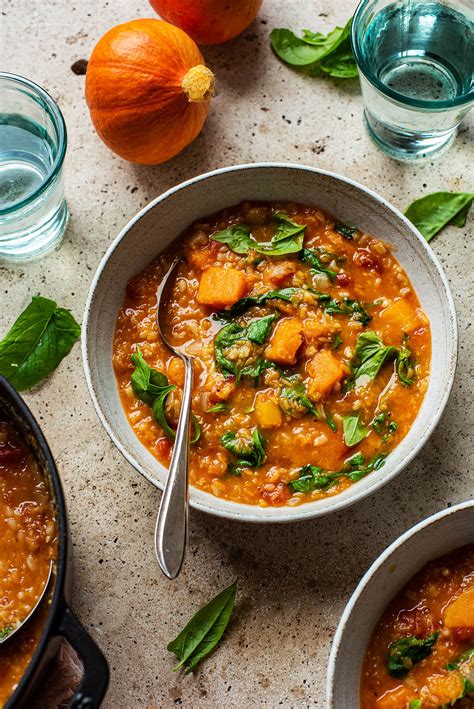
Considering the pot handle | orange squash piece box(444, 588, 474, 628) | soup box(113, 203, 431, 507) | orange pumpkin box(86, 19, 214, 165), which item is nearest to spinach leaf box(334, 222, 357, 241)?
soup box(113, 203, 431, 507)

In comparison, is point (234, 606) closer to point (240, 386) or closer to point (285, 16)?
point (240, 386)

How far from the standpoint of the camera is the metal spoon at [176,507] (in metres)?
3.04

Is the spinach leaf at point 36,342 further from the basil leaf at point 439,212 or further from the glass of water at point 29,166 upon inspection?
the basil leaf at point 439,212

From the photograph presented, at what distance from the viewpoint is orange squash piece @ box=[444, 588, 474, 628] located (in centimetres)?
312

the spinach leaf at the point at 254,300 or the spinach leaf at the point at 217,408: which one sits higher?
the spinach leaf at the point at 254,300

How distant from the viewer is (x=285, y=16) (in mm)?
3975

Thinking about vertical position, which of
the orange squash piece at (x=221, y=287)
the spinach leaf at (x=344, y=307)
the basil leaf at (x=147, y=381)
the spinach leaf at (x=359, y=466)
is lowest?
the spinach leaf at (x=359, y=466)

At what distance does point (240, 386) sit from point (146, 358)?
372 mm

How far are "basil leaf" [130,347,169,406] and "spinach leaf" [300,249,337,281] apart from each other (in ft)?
2.26

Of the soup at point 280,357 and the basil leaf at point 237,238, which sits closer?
the soup at point 280,357

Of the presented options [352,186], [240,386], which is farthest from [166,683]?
[352,186]

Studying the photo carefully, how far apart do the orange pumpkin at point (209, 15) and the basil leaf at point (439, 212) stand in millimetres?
1012

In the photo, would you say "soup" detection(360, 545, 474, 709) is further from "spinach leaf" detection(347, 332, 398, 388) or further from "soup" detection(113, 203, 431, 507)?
"spinach leaf" detection(347, 332, 398, 388)

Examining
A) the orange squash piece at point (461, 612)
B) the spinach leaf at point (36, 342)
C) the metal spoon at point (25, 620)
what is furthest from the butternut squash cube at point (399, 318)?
the metal spoon at point (25, 620)
